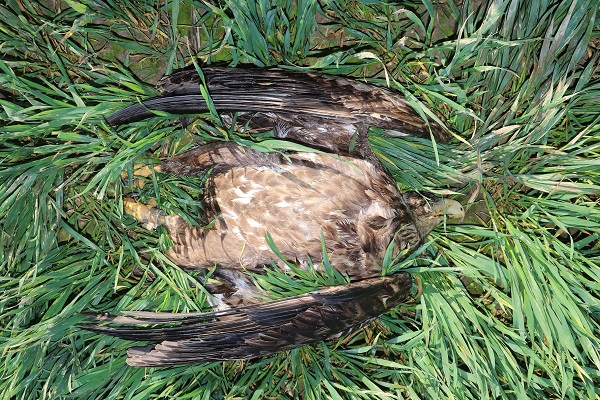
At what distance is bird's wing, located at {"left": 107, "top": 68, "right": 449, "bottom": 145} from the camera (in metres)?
1.73

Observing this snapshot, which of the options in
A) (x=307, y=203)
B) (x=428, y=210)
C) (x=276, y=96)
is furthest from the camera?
(x=428, y=210)

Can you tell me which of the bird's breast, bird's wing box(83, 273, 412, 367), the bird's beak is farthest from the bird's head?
bird's wing box(83, 273, 412, 367)

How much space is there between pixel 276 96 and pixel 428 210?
2.75 feet

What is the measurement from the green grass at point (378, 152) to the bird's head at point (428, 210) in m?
0.07

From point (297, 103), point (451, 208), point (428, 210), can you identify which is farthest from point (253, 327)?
point (451, 208)

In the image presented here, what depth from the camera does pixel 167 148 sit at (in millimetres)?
2305

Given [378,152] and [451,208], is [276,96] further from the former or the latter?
[451,208]

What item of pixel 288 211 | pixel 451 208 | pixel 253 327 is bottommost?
pixel 253 327

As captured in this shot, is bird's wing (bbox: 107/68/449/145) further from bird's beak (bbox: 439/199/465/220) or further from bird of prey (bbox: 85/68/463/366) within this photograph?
bird's beak (bbox: 439/199/465/220)

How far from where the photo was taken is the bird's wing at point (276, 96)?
1727 millimetres

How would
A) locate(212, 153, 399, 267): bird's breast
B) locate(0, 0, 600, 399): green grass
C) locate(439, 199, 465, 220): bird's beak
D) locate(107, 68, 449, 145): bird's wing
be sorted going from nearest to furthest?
locate(107, 68, 449, 145): bird's wing
locate(212, 153, 399, 267): bird's breast
locate(0, 0, 600, 399): green grass
locate(439, 199, 465, 220): bird's beak

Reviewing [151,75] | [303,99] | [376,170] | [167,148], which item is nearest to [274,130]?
[303,99]

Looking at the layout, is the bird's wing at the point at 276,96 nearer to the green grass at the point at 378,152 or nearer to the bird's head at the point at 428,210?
the green grass at the point at 378,152

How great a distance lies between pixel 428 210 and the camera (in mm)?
2145
